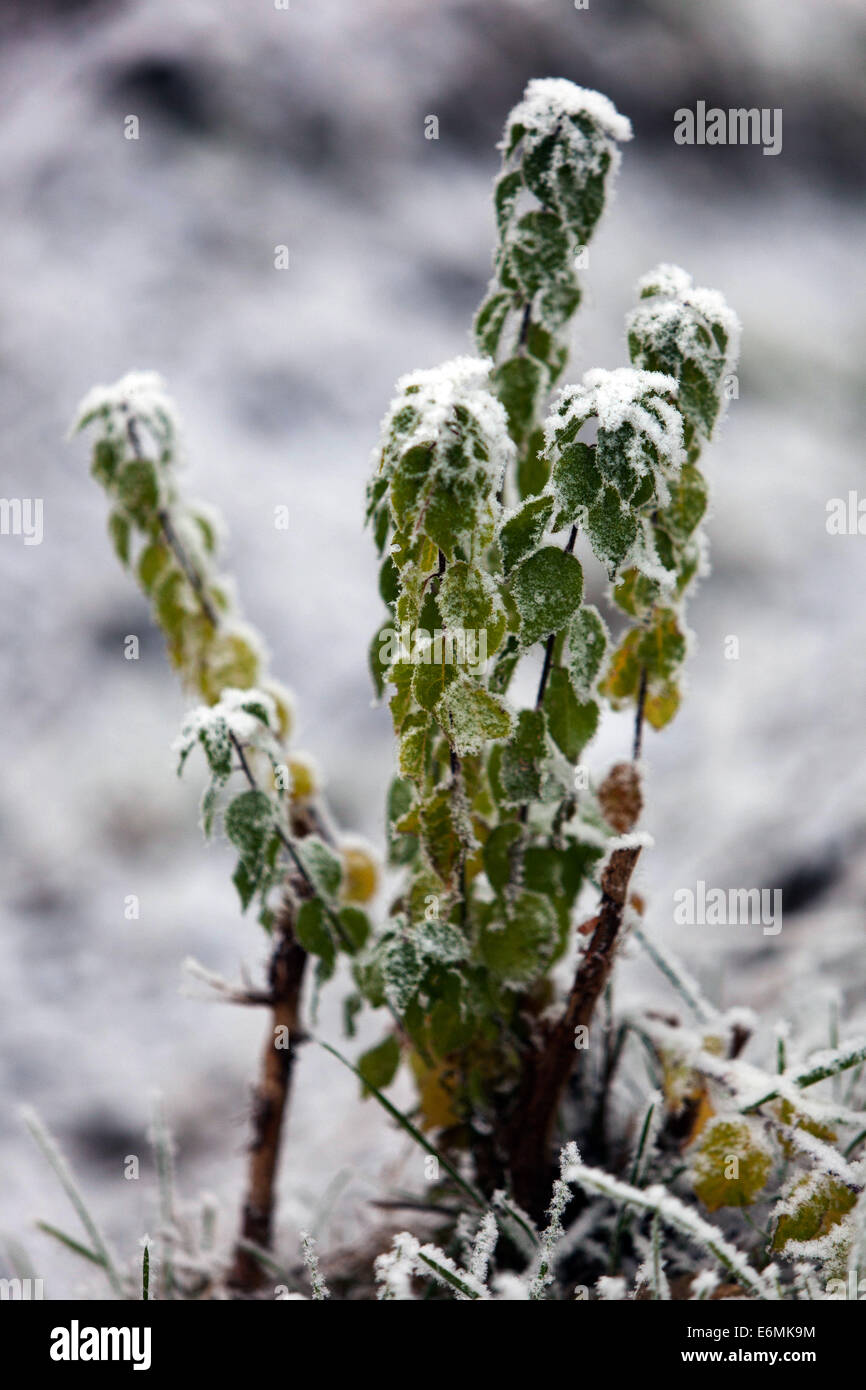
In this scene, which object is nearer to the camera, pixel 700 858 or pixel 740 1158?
pixel 740 1158

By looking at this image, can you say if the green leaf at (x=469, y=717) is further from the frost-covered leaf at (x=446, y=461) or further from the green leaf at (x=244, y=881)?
the green leaf at (x=244, y=881)

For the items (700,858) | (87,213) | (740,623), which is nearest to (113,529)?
(700,858)
